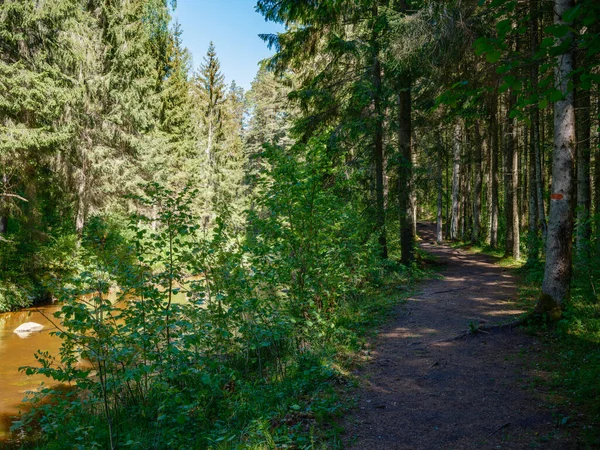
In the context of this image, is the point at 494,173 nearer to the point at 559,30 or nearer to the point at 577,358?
the point at 577,358

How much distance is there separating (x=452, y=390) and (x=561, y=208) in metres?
3.58

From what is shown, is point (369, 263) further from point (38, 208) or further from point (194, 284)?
point (38, 208)

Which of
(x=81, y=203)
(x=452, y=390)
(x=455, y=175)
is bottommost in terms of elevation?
(x=452, y=390)

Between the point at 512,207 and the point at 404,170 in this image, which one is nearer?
the point at 404,170

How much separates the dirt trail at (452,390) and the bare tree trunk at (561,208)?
919mm

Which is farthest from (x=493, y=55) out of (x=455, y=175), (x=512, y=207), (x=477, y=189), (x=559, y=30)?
(x=455, y=175)

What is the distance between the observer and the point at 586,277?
7578 mm

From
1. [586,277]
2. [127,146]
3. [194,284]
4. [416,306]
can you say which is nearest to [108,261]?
[194,284]

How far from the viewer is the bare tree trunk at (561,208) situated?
5949 mm

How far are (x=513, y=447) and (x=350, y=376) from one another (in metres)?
2.26

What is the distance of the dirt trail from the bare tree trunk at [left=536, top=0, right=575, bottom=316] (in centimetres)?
92

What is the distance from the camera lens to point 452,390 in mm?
4719

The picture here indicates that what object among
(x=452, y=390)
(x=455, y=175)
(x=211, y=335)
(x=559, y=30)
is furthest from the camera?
(x=455, y=175)

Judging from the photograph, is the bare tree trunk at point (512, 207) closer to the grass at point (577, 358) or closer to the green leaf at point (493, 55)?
the grass at point (577, 358)
